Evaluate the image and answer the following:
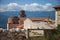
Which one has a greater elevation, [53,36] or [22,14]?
[22,14]

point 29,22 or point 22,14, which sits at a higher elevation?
point 22,14

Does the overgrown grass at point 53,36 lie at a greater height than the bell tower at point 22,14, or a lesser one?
lesser

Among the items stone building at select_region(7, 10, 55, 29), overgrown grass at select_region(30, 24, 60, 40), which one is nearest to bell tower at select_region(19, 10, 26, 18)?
stone building at select_region(7, 10, 55, 29)

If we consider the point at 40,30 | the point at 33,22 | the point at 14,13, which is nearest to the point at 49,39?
the point at 40,30

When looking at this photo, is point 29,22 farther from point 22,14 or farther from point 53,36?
point 53,36

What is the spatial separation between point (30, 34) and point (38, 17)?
0.35m

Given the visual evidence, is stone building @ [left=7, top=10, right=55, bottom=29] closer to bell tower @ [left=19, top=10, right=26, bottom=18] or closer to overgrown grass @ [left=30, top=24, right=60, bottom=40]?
bell tower @ [left=19, top=10, right=26, bottom=18]

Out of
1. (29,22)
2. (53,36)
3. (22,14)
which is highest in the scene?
(22,14)

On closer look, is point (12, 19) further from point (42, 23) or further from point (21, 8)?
point (42, 23)

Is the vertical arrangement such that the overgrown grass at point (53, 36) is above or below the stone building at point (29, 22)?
below

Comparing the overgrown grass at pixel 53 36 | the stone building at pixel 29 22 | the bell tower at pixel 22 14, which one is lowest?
the overgrown grass at pixel 53 36

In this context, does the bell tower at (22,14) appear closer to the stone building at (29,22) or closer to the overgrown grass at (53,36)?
the stone building at (29,22)

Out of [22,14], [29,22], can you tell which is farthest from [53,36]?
[22,14]

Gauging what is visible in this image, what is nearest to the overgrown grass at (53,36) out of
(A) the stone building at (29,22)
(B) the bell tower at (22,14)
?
(A) the stone building at (29,22)
